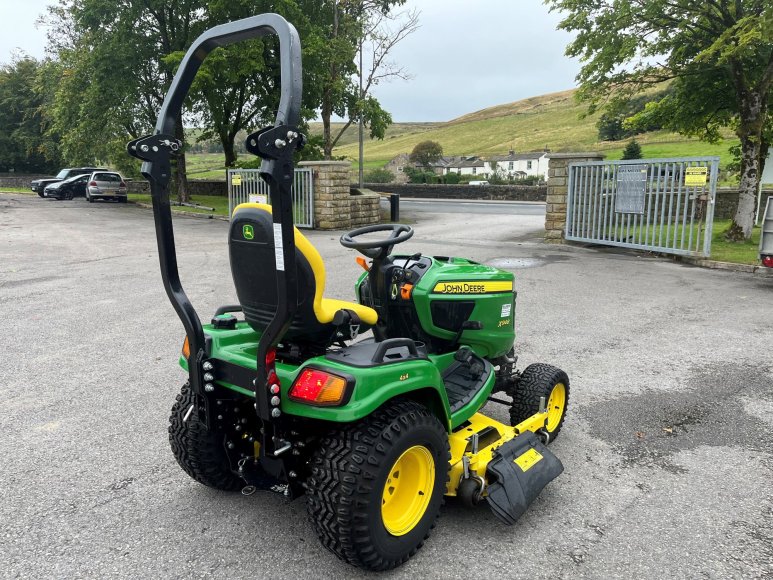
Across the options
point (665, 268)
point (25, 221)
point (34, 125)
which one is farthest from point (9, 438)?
point (34, 125)

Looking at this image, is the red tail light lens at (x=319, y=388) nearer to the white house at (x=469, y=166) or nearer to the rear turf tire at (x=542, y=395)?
the rear turf tire at (x=542, y=395)

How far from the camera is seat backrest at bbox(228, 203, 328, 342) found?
8.05ft

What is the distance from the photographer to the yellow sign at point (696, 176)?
10.6 meters

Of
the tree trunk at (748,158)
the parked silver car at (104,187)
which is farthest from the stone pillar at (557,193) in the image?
the parked silver car at (104,187)

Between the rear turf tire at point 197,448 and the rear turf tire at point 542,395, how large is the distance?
69.8 inches

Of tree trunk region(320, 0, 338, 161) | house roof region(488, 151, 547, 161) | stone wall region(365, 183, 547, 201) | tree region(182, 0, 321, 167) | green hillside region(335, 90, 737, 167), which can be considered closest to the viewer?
tree region(182, 0, 321, 167)

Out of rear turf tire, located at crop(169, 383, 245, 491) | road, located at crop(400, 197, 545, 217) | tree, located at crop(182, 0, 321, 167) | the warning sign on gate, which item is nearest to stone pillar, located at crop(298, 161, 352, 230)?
tree, located at crop(182, 0, 321, 167)

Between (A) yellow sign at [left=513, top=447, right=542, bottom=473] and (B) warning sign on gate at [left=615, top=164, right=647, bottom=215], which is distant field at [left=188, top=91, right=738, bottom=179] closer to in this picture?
(B) warning sign on gate at [left=615, top=164, right=647, bottom=215]

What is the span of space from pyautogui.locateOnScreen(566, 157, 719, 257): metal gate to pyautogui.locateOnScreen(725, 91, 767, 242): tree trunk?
1450 millimetres

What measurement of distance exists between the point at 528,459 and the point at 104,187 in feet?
89.8

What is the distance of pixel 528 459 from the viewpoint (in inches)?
121

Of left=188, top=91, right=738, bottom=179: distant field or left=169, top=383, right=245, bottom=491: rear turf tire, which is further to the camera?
left=188, top=91, right=738, bottom=179: distant field

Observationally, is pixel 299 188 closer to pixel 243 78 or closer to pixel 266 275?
pixel 243 78

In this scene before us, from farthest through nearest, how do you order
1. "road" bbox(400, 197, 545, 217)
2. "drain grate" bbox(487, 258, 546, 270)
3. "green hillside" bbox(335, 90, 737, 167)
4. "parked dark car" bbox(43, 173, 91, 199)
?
"green hillside" bbox(335, 90, 737, 167) → "parked dark car" bbox(43, 173, 91, 199) → "road" bbox(400, 197, 545, 217) → "drain grate" bbox(487, 258, 546, 270)
